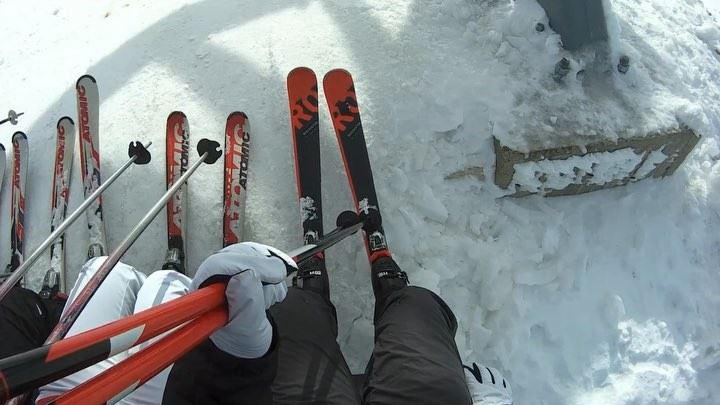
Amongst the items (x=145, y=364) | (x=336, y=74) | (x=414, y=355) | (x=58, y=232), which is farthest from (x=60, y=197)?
(x=414, y=355)

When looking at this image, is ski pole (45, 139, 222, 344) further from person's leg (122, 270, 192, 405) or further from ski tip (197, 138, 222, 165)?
ski tip (197, 138, 222, 165)

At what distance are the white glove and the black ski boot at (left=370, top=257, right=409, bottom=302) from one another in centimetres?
42

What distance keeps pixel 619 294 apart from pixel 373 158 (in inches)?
54.0

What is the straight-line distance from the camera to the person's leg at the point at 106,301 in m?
1.67

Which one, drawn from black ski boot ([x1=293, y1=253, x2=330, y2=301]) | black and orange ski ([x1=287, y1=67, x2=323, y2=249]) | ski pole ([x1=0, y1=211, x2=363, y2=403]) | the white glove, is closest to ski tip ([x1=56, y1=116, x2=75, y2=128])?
black and orange ski ([x1=287, y1=67, x2=323, y2=249])

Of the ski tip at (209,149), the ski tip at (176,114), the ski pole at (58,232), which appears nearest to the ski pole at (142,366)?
the ski pole at (58,232)

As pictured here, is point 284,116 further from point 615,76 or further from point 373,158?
point 615,76

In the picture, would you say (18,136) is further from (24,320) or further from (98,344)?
(98,344)

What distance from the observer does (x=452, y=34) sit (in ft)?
8.80

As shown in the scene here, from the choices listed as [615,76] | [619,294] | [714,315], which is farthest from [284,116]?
[714,315]

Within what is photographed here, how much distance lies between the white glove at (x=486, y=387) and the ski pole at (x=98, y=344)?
96 cm

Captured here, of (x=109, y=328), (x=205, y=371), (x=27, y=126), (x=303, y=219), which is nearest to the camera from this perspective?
(x=109, y=328)

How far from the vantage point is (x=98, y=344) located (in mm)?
915

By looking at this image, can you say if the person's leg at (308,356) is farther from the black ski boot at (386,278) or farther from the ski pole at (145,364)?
the ski pole at (145,364)
